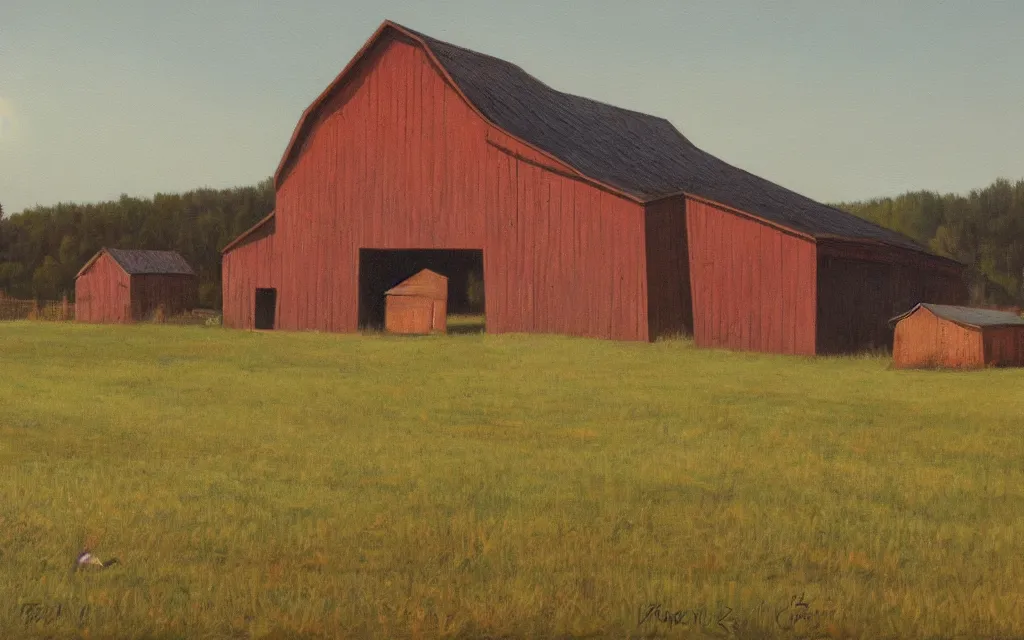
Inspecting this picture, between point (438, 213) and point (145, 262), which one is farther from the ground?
point (438, 213)

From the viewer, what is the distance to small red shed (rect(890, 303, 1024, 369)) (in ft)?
77.5

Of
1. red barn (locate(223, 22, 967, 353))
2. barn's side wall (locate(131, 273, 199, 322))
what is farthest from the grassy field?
barn's side wall (locate(131, 273, 199, 322))

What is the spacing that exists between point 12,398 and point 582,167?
17032 mm

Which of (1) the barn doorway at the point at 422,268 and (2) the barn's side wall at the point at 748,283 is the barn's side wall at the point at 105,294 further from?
(2) the barn's side wall at the point at 748,283

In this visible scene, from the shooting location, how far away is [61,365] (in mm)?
23906

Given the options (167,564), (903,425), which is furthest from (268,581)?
(903,425)

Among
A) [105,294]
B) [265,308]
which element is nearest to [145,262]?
[105,294]

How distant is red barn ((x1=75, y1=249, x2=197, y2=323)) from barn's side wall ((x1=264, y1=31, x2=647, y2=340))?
13728 millimetres

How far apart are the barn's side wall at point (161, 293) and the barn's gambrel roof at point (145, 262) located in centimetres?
20

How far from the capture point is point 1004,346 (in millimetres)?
24234

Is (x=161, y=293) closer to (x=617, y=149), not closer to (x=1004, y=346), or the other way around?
(x=617, y=149)
